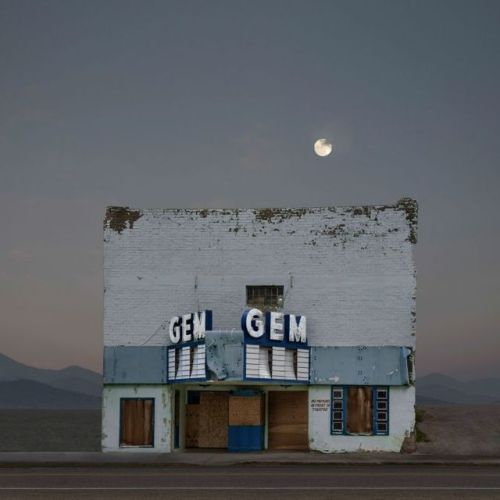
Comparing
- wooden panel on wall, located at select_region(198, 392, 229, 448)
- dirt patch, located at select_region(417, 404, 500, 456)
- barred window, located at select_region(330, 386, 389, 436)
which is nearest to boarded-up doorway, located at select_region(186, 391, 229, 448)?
wooden panel on wall, located at select_region(198, 392, 229, 448)

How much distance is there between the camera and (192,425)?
128 ft

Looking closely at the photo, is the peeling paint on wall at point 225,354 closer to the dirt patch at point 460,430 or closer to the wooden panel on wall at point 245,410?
the wooden panel on wall at point 245,410

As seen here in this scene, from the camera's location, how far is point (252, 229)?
36594 millimetres

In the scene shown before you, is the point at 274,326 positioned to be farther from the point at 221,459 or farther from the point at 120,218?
the point at 120,218

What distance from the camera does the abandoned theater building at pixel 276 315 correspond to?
3575cm

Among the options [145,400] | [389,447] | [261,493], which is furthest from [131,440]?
[261,493]

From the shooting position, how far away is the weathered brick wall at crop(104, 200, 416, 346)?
35875 millimetres

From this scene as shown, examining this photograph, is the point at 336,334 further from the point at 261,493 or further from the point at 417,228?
the point at 261,493

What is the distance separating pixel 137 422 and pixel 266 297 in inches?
259

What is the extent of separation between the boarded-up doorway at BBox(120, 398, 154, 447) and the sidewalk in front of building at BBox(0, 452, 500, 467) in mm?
1036

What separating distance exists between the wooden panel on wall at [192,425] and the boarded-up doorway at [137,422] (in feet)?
8.46

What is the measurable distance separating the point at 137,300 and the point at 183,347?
2670mm

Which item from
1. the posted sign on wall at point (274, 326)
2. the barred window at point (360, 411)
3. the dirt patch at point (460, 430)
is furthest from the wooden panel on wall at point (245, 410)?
the dirt patch at point (460, 430)

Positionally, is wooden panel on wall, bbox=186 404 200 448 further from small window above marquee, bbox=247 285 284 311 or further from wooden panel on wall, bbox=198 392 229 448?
small window above marquee, bbox=247 285 284 311
